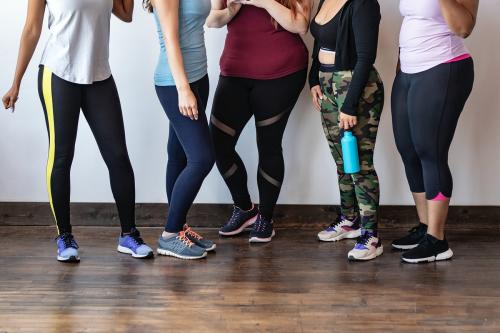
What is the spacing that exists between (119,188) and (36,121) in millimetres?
766

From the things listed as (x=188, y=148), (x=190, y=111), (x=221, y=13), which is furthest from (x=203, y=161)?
(x=221, y=13)

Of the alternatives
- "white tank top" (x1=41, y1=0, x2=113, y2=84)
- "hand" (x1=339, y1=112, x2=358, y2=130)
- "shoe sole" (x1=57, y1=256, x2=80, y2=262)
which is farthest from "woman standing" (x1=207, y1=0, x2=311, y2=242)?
"shoe sole" (x1=57, y1=256, x2=80, y2=262)

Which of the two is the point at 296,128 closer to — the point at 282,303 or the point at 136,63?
the point at 136,63

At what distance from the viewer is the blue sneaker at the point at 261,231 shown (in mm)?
3818

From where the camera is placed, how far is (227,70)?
371 cm

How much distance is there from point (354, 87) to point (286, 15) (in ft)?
1.54

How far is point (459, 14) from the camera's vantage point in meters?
3.18

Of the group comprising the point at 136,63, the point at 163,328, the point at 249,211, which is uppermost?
the point at 136,63

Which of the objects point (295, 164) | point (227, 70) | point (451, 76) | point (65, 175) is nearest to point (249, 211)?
point (295, 164)

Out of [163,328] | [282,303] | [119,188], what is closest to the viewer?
[163,328]

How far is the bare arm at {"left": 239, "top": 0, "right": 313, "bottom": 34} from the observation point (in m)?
3.54

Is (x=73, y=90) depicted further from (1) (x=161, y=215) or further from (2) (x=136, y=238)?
(1) (x=161, y=215)

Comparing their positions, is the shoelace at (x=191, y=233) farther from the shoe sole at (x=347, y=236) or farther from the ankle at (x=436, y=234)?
the ankle at (x=436, y=234)

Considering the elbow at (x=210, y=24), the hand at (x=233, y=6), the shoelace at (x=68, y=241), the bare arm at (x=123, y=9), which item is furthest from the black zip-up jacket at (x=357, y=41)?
the shoelace at (x=68, y=241)
